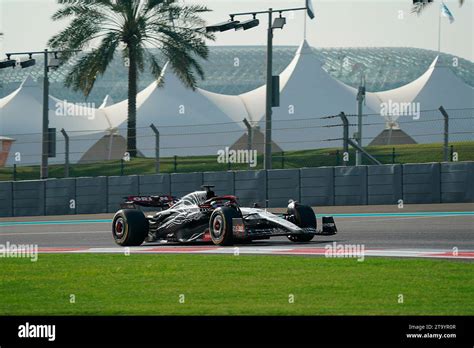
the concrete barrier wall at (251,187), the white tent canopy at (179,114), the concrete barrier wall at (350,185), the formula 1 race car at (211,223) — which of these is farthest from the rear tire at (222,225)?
the white tent canopy at (179,114)

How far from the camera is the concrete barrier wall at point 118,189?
109ft

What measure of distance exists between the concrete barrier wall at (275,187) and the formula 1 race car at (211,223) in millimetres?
9699

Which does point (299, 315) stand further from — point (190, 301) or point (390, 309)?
point (190, 301)

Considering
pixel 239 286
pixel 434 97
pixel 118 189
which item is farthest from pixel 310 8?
pixel 434 97

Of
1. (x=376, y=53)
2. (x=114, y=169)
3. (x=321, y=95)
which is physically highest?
(x=376, y=53)

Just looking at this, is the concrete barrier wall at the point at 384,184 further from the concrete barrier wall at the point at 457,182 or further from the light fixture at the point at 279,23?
the light fixture at the point at 279,23

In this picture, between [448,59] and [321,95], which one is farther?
[448,59]

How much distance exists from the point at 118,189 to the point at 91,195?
91 cm

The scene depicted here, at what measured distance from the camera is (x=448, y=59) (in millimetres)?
120250
